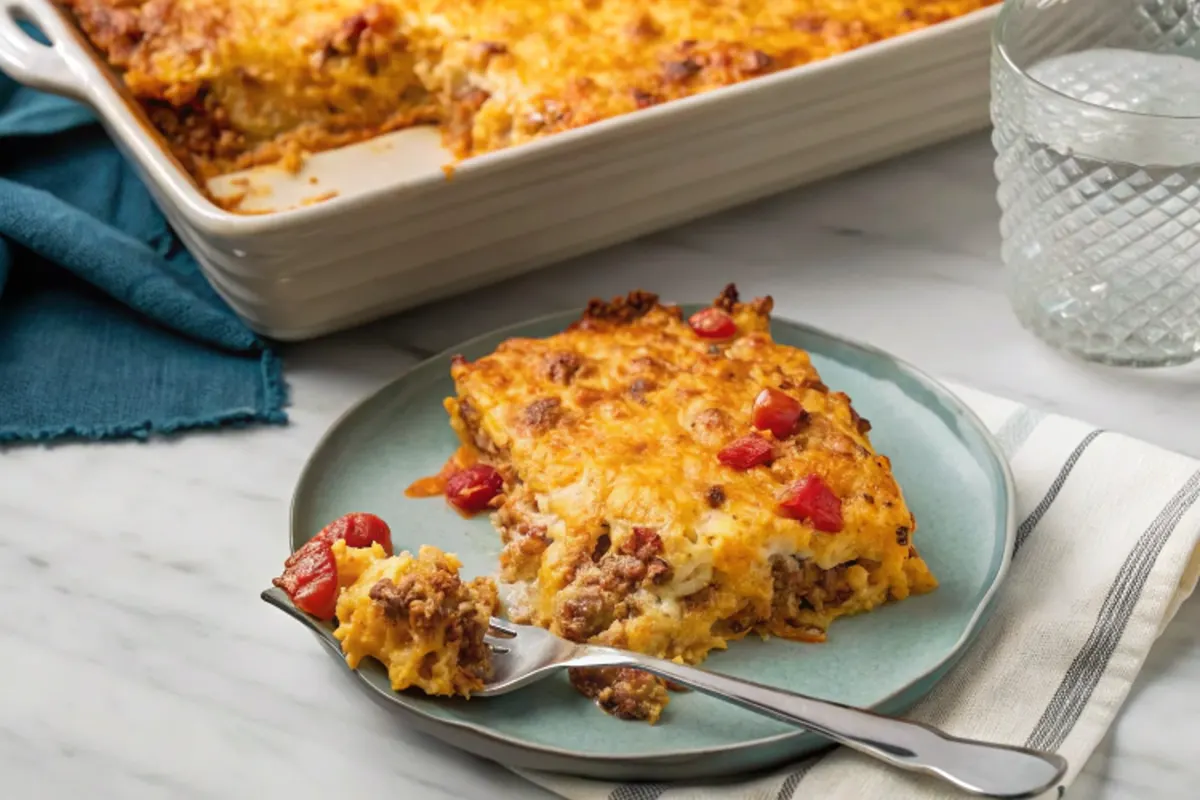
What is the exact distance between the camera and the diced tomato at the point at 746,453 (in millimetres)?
2219

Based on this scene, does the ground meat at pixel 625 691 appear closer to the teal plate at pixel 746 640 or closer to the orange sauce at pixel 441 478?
the teal plate at pixel 746 640

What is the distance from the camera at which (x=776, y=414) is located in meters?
2.29

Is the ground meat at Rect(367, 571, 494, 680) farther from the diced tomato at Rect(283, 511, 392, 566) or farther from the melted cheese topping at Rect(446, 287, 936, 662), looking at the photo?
the diced tomato at Rect(283, 511, 392, 566)

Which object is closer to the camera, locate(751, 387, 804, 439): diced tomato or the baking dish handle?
locate(751, 387, 804, 439): diced tomato

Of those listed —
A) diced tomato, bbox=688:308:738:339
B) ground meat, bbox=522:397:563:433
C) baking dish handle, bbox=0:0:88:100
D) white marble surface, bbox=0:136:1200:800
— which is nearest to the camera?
white marble surface, bbox=0:136:1200:800

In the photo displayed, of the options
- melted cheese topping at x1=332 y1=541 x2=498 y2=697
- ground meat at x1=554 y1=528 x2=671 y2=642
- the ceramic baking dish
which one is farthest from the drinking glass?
melted cheese topping at x1=332 y1=541 x2=498 y2=697

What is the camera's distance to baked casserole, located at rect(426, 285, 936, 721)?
6.89ft

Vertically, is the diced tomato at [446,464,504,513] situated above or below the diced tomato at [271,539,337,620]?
below

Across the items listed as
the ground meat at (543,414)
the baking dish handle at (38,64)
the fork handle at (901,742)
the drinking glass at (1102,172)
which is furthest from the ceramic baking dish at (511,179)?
the fork handle at (901,742)

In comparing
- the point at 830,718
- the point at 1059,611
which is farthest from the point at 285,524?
the point at 1059,611

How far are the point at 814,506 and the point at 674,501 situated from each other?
0.67 feet

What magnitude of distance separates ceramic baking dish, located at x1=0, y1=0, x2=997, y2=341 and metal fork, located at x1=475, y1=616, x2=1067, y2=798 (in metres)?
0.97

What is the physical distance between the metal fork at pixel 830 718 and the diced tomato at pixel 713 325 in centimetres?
72

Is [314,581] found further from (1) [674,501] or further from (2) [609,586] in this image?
(1) [674,501]
